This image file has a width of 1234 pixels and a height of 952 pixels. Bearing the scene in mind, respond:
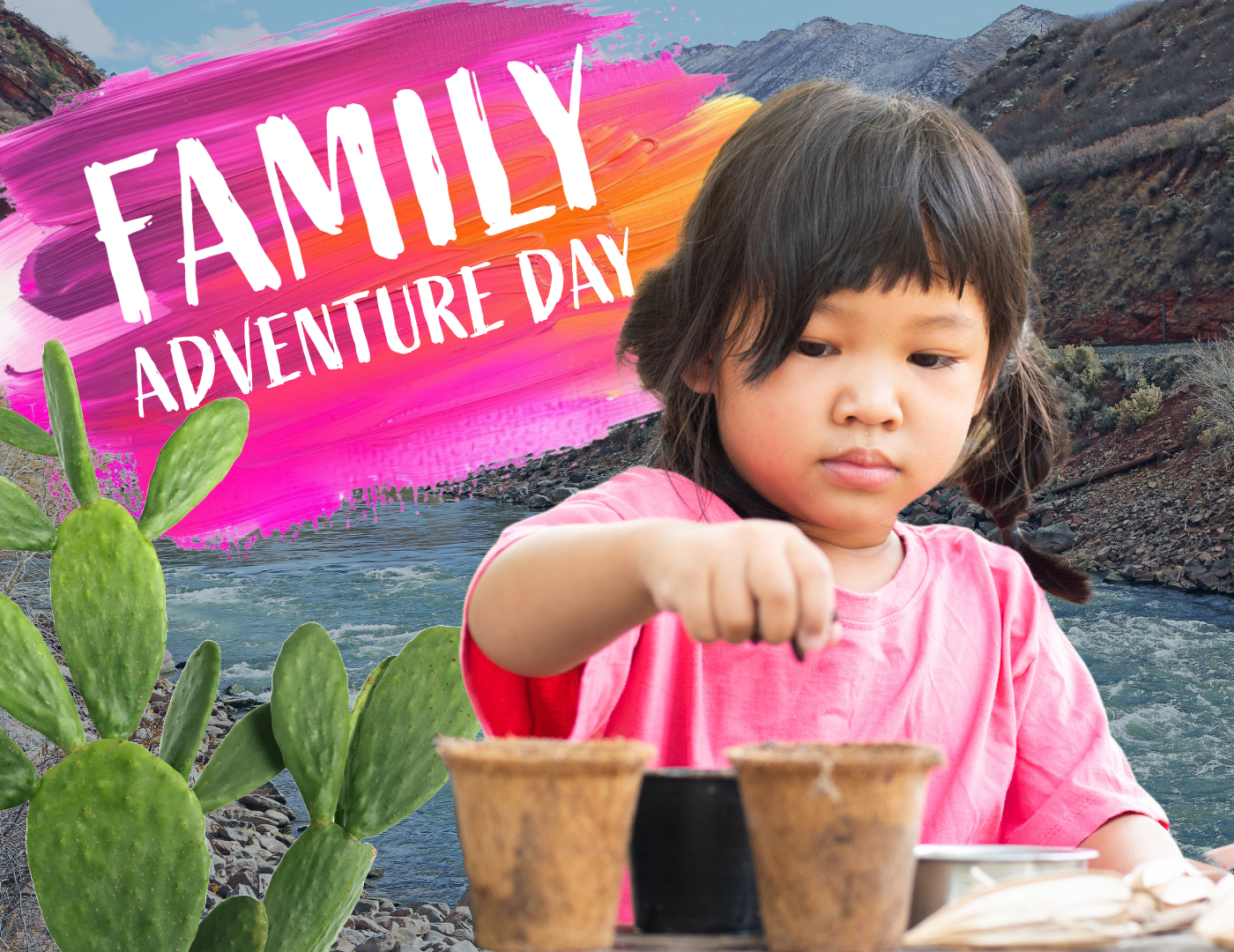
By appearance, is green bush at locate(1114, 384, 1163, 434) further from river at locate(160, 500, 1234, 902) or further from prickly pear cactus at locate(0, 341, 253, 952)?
prickly pear cactus at locate(0, 341, 253, 952)

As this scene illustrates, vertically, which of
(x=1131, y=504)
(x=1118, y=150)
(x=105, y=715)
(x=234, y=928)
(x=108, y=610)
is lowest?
(x=1131, y=504)

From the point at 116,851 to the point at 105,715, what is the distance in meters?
0.15

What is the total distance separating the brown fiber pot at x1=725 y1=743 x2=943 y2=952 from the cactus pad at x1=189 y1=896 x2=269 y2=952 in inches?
41.9

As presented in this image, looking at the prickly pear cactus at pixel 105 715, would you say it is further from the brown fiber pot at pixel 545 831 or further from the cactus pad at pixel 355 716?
the brown fiber pot at pixel 545 831

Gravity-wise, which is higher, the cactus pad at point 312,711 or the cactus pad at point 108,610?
the cactus pad at point 108,610

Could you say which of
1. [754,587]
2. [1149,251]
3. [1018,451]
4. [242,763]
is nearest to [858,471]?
[754,587]

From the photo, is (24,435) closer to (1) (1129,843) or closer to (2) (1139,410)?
(1) (1129,843)

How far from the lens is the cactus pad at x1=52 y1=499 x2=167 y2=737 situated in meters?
1.17

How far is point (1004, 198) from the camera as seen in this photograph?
74 cm

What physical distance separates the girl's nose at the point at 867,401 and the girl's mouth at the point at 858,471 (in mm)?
23

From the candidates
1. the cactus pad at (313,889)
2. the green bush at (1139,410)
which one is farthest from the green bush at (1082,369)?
the cactus pad at (313,889)

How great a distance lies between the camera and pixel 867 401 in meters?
0.60

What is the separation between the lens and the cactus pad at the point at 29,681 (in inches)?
45.6

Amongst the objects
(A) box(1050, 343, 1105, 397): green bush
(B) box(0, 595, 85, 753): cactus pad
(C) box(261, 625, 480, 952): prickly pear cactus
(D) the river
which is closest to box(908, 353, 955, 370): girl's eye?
(C) box(261, 625, 480, 952): prickly pear cactus
